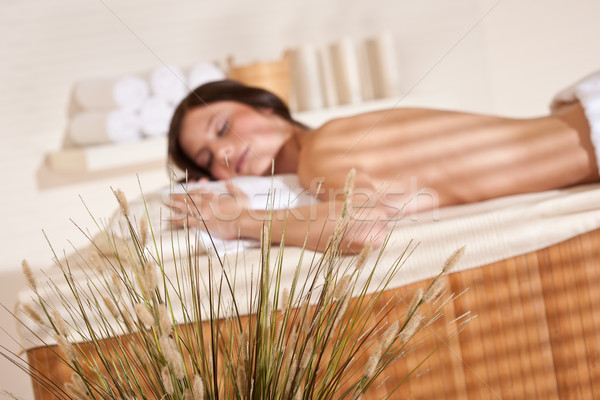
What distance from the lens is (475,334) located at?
126 cm

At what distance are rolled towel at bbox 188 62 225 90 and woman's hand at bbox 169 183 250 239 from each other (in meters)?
1.20

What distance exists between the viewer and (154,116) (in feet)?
9.05

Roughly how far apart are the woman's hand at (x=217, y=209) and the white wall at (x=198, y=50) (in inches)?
56.4

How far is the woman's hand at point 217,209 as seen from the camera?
1545 millimetres

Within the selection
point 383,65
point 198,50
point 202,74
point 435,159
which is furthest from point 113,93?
point 435,159

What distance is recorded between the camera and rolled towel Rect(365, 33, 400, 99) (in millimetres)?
2922

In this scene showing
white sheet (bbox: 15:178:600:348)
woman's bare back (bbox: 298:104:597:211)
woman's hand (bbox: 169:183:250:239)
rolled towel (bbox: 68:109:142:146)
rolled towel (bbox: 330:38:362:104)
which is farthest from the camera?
rolled towel (bbox: 330:38:362:104)

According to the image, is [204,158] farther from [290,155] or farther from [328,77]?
[328,77]

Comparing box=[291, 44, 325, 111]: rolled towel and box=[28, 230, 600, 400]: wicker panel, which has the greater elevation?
box=[291, 44, 325, 111]: rolled towel

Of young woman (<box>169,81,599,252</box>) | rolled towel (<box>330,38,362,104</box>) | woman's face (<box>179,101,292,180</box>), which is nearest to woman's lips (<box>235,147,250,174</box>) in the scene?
woman's face (<box>179,101,292,180</box>)

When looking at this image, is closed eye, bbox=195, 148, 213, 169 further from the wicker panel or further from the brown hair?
the wicker panel

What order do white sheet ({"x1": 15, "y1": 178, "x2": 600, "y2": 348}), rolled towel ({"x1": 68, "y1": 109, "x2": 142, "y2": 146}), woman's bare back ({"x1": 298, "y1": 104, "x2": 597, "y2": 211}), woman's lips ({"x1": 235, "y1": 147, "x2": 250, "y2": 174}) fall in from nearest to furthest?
white sheet ({"x1": 15, "y1": 178, "x2": 600, "y2": 348}) → woman's bare back ({"x1": 298, "y1": 104, "x2": 597, "y2": 211}) → woman's lips ({"x1": 235, "y1": 147, "x2": 250, "y2": 174}) → rolled towel ({"x1": 68, "y1": 109, "x2": 142, "y2": 146})

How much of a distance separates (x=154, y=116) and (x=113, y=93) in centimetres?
20

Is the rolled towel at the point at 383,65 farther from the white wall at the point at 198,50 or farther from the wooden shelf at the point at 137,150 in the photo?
the white wall at the point at 198,50
